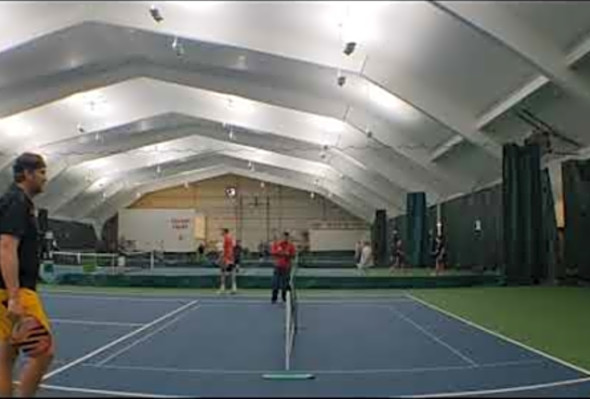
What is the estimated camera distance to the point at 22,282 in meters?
4.92

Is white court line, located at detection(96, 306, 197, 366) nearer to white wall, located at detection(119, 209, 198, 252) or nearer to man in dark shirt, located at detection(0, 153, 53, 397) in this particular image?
man in dark shirt, located at detection(0, 153, 53, 397)

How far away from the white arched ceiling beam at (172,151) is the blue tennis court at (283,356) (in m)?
21.7

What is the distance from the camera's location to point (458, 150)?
31016 millimetres

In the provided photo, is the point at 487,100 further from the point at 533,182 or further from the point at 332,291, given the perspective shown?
the point at 332,291

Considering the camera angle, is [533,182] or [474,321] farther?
[533,182]

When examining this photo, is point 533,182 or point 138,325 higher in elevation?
point 533,182

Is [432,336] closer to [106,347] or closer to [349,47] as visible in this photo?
[106,347]

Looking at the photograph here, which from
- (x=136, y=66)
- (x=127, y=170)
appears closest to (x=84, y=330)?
(x=136, y=66)

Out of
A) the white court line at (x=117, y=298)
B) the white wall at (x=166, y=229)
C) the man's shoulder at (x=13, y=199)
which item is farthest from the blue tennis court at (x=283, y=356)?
the white wall at (x=166, y=229)

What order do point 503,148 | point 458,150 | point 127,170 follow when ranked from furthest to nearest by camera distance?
point 127,170 → point 458,150 → point 503,148

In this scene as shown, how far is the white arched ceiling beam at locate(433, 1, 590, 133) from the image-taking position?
16.6 metres

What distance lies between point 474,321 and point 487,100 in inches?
458

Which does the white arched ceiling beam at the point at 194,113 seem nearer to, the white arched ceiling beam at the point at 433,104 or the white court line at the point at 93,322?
the white arched ceiling beam at the point at 433,104

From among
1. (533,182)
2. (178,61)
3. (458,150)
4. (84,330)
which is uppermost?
(178,61)
